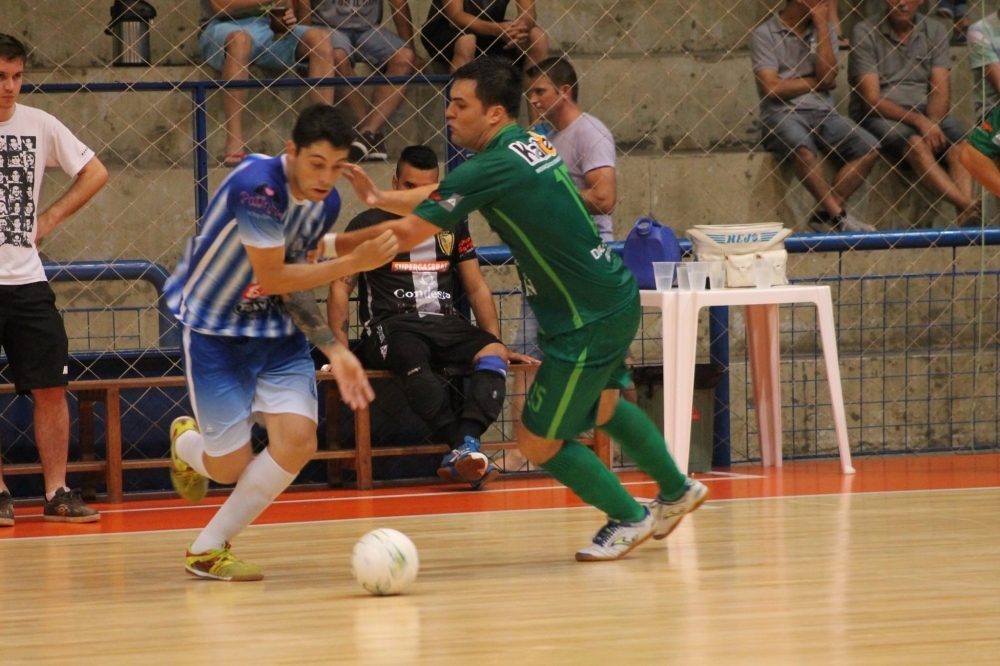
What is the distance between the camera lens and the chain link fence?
688 cm

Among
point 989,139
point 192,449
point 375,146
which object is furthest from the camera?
point 375,146

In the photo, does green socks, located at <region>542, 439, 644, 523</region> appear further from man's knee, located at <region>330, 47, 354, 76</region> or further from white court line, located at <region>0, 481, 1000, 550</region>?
man's knee, located at <region>330, 47, 354, 76</region>

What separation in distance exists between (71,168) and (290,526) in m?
1.81

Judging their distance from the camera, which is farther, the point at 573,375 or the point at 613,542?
the point at 613,542

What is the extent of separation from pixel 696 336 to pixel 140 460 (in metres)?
2.56

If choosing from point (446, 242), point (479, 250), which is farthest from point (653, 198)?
point (446, 242)

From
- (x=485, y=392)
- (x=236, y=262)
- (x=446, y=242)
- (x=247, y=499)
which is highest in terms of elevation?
(x=446, y=242)

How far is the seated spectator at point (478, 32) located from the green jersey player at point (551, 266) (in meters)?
3.12

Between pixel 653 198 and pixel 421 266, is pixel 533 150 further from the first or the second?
pixel 653 198

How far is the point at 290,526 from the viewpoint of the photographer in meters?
5.32

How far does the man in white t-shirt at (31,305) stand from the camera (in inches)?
219

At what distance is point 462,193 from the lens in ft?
13.3

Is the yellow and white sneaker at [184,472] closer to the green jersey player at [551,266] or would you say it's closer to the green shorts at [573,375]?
the green jersey player at [551,266]

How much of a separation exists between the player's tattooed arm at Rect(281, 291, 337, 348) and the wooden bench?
217 cm
